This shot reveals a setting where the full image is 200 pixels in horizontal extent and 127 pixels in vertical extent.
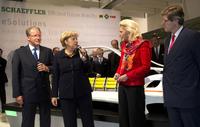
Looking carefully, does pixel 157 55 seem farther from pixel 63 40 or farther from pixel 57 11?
pixel 57 11

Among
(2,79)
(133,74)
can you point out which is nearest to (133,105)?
(133,74)

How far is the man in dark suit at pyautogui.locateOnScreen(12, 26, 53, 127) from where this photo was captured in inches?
145

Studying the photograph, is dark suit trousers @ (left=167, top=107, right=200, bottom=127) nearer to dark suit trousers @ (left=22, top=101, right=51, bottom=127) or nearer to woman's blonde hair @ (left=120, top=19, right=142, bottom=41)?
woman's blonde hair @ (left=120, top=19, right=142, bottom=41)

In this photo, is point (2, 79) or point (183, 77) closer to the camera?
point (183, 77)

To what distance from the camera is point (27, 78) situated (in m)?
3.69

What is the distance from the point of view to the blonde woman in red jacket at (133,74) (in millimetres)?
3117

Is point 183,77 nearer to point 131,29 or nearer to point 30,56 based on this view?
point 131,29

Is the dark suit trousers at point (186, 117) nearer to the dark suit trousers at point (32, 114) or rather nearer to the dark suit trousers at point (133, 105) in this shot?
the dark suit trousers at point (133, 105)

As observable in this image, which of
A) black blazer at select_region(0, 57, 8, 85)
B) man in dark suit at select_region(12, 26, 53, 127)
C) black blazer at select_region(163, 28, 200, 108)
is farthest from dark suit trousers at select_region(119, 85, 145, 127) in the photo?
black blazer at select_region(0, 57, 8, 85)

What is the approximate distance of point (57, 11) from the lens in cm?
898

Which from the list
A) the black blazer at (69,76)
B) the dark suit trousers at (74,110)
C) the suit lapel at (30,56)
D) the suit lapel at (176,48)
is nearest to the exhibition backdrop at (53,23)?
the suit lapel at (30,56)

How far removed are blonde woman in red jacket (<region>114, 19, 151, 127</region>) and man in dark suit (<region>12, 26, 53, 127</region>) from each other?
38.1 inches

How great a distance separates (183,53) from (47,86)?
180 centimetres

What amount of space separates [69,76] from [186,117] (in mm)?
1362
